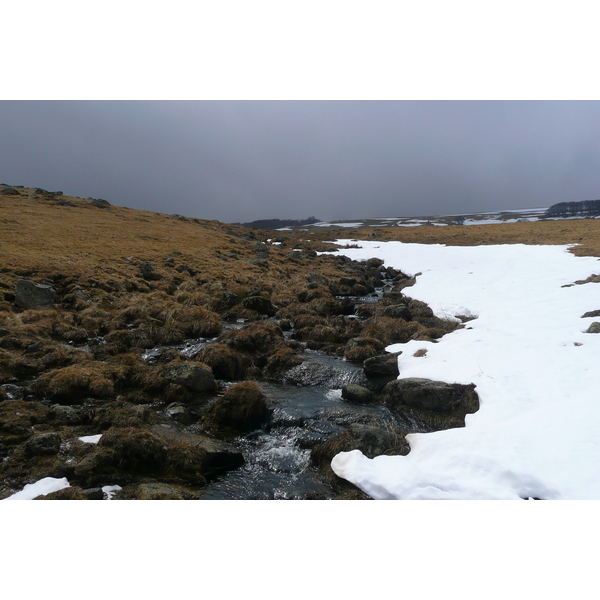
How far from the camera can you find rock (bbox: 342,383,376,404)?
1066 centimetres

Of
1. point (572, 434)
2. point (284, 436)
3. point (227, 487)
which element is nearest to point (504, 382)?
point (572, 434)

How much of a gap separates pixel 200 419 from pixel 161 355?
4.67 meters

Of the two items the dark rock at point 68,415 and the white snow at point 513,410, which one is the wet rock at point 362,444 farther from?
the dark rock at point 68,415

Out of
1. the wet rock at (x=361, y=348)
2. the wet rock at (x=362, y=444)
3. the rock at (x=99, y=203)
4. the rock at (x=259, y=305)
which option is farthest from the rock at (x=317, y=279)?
the rock at (x=99, y=203)

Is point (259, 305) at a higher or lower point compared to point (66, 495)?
higher

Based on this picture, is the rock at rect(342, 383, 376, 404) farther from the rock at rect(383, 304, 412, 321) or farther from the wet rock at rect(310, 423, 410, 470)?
the rock at rect(383, 304, 412, 321)

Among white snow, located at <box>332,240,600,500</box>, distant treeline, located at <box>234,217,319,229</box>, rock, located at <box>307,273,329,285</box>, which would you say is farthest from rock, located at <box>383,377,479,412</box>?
distant treeline, located at <box>234,217,319,229</box>

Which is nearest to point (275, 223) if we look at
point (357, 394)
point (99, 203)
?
point (99, 203)

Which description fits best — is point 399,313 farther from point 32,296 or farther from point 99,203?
point 99,203

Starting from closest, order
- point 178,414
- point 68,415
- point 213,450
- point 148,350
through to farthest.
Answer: point 213,450
point 68,415
point 178,414
point 148,350

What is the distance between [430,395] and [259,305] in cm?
1257

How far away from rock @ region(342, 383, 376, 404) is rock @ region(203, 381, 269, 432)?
261cm

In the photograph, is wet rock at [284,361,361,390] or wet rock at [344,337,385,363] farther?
wet rock at [344,337,385,363]

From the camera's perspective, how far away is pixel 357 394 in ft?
35.0
